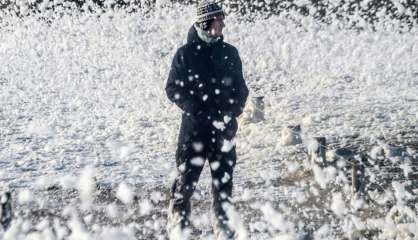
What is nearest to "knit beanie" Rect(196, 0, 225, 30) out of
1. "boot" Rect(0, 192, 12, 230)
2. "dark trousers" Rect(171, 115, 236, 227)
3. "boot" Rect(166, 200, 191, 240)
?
"dark trousers" Rect(171, 115, 236, 227)

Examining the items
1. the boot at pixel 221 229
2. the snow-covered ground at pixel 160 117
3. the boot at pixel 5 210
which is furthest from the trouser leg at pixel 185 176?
the boot at pixel 5 210

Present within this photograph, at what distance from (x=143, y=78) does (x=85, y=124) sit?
3.60 metres

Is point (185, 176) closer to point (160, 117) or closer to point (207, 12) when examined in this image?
point (207, 12)

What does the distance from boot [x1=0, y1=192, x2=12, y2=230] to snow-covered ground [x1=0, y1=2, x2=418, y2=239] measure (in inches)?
7.6

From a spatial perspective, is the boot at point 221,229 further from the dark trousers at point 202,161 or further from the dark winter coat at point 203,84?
the dark winter coat at point 203,84

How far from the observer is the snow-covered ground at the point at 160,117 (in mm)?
5492

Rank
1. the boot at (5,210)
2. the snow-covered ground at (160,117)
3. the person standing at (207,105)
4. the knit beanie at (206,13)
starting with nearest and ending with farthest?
the knit beanie at (206,13), the person standing at (207,105), the boot at (5,210), the snow-covered ground at (160,117)

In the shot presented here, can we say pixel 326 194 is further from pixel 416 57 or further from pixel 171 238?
pixel 416 57

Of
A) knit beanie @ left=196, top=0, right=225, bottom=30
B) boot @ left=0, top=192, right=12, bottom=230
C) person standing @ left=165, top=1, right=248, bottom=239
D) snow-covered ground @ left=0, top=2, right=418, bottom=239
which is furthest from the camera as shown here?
snow-covered ground @ left=0, top=2, right=418, bottom=239

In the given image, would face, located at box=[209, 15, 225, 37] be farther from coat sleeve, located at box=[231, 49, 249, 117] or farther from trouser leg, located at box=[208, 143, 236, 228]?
trouser leg, located at box=[208, 143, 236, 228]

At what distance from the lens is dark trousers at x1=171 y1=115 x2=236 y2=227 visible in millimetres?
4520

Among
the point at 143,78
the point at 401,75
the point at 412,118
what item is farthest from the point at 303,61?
the point at 412,118

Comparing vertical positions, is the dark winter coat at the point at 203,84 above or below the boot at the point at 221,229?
above

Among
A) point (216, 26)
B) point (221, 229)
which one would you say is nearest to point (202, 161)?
point (221, 229)
